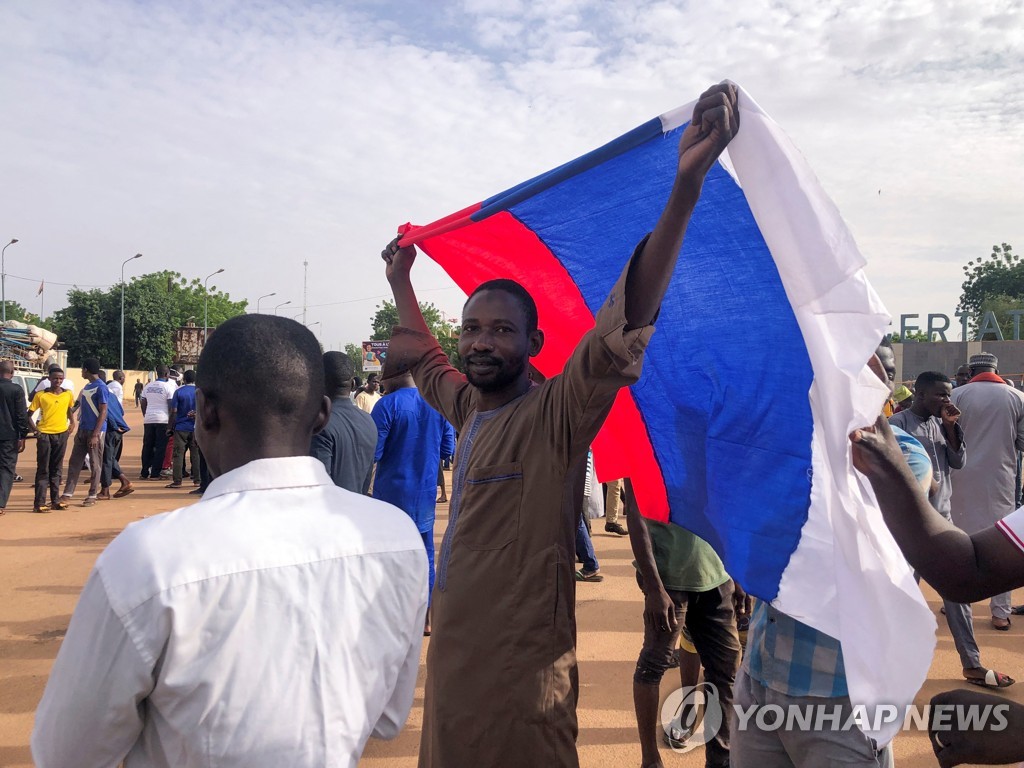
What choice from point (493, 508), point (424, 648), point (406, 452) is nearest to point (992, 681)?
point (424, 648)

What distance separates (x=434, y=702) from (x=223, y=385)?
4.08 feet

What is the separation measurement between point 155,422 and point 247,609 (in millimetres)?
12751

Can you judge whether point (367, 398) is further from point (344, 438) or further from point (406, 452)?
point (344, 438)

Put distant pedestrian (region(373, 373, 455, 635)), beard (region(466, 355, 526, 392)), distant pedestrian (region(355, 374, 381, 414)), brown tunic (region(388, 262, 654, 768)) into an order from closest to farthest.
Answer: brown tunic (region(388, 262, 654, 768)), beard (region(466, 355, 526, 392)), distant pedestrian (region(373, 373, 455, 635)), distant pedestrian (region(355, 374, 381, 414))

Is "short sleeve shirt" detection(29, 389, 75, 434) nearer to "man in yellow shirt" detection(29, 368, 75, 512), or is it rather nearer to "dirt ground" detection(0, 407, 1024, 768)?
"man in yellow shirt" detection(29, 368, 75, 512)

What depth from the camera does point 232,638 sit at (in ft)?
3.71

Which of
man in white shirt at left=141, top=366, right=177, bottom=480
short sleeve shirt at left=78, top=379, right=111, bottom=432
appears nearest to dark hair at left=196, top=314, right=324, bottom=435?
short sleeve shirt at left=78, top=379, right=111, bottom=432

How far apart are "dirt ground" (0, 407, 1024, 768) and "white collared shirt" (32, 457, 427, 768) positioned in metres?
0.82

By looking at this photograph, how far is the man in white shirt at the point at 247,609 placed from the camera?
3.53 feet

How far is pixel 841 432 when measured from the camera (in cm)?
172

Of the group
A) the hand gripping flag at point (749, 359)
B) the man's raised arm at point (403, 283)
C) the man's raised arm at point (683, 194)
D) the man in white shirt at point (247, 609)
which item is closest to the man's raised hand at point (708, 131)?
the man's raised arm at point (683, 194)

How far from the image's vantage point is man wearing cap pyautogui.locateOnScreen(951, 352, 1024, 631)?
19.2 feet

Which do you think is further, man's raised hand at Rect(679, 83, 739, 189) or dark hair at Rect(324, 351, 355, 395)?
dark hair at Rect(324, 351, 355, 395)

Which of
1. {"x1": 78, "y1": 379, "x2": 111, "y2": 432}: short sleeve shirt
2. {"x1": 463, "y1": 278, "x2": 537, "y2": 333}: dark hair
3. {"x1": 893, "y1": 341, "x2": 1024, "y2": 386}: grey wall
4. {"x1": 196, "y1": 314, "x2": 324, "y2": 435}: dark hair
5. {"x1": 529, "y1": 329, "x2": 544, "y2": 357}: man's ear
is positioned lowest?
{"x1": 78, "y1": 379, "x2": 111, "y2": 432}: short sleeve shirt
